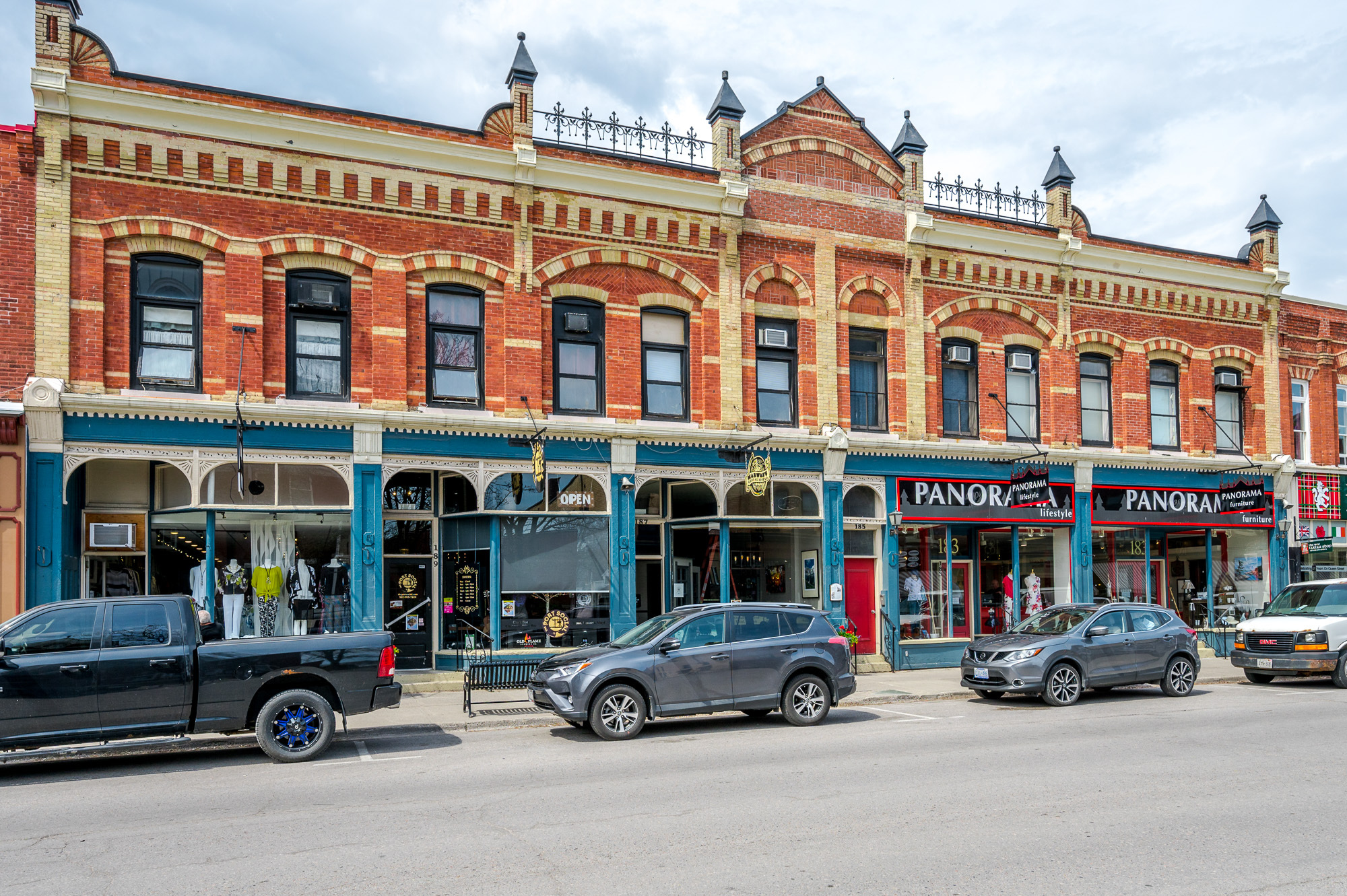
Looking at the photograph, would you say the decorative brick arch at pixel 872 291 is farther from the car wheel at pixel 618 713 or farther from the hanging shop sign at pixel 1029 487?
the car wheel at pixel 618 713

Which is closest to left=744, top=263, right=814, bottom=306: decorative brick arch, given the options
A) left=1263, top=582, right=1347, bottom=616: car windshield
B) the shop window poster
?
left=1263, top=582, right=1347, bottom=616: car windshield

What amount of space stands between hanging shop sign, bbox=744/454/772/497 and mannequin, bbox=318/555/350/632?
7044 millimetres

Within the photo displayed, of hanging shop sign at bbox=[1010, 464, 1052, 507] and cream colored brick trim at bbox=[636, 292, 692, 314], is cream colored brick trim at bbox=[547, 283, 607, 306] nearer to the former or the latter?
cream colored brick trim at bbox=[636, 292, 692, 314]

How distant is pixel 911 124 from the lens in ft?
73.7

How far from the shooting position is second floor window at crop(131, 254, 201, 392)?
53.8 feet

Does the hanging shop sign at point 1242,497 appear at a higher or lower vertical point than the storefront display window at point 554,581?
higher

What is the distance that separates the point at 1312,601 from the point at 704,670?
40.6ft

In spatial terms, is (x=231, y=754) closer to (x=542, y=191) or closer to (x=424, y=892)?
(x=424, y=892)

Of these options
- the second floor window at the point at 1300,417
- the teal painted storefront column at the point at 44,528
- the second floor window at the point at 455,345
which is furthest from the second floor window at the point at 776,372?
the second floor window at the point at 1300,417

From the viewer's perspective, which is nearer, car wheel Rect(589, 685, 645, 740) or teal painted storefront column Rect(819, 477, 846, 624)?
car wheel Rect(589, 685, 645, 740)

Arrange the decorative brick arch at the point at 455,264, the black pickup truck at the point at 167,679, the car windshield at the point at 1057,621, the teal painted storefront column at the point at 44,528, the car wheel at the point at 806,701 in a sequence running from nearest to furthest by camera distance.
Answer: the black pickup truck at the point at 167,679, the car wheel at the point at 806,701, the teal painted storefront column at the point at 44,528, the car windshield at the point at 1057,621, the decorative brick arch at the point at 455,264

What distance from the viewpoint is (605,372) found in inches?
760

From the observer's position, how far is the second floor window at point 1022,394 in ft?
75.6

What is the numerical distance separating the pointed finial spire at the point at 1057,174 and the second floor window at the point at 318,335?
15.1 m
